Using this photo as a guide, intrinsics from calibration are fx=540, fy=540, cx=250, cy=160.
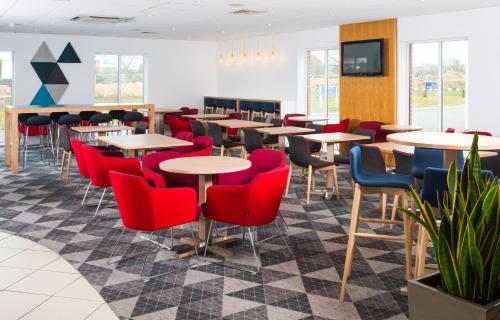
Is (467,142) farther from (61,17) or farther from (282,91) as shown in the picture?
(282,91)

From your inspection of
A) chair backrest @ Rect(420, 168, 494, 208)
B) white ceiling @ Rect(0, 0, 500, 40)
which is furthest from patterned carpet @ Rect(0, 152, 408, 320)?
white ceiling @ Rect(0, 0, 500, 40)

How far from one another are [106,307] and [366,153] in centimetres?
357

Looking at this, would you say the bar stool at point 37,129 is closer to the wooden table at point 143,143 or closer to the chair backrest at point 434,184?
the wooden table at point 143,143

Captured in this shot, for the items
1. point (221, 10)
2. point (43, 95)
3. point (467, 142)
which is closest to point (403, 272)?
point (467, 142)

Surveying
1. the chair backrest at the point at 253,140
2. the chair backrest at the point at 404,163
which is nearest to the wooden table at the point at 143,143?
the chair backrest at the point at 253,140

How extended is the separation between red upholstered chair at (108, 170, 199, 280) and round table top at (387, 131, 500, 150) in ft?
5.91

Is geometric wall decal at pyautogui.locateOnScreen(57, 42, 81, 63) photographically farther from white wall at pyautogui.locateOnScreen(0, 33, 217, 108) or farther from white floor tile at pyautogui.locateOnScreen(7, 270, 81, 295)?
white floor tile at pyautogui.locateOnScreen(7, 270, 81, 295)

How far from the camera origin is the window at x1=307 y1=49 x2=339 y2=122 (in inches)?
513

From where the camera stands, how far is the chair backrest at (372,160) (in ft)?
20.2

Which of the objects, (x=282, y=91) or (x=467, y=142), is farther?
(x=282, y=91)

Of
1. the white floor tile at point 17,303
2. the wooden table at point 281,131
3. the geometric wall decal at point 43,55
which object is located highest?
the geometric wall decal at point 43,55

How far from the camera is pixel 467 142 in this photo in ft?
11.6

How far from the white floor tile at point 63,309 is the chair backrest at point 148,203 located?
2.53ft

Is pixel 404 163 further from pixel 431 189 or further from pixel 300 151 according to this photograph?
pixel 431 189
